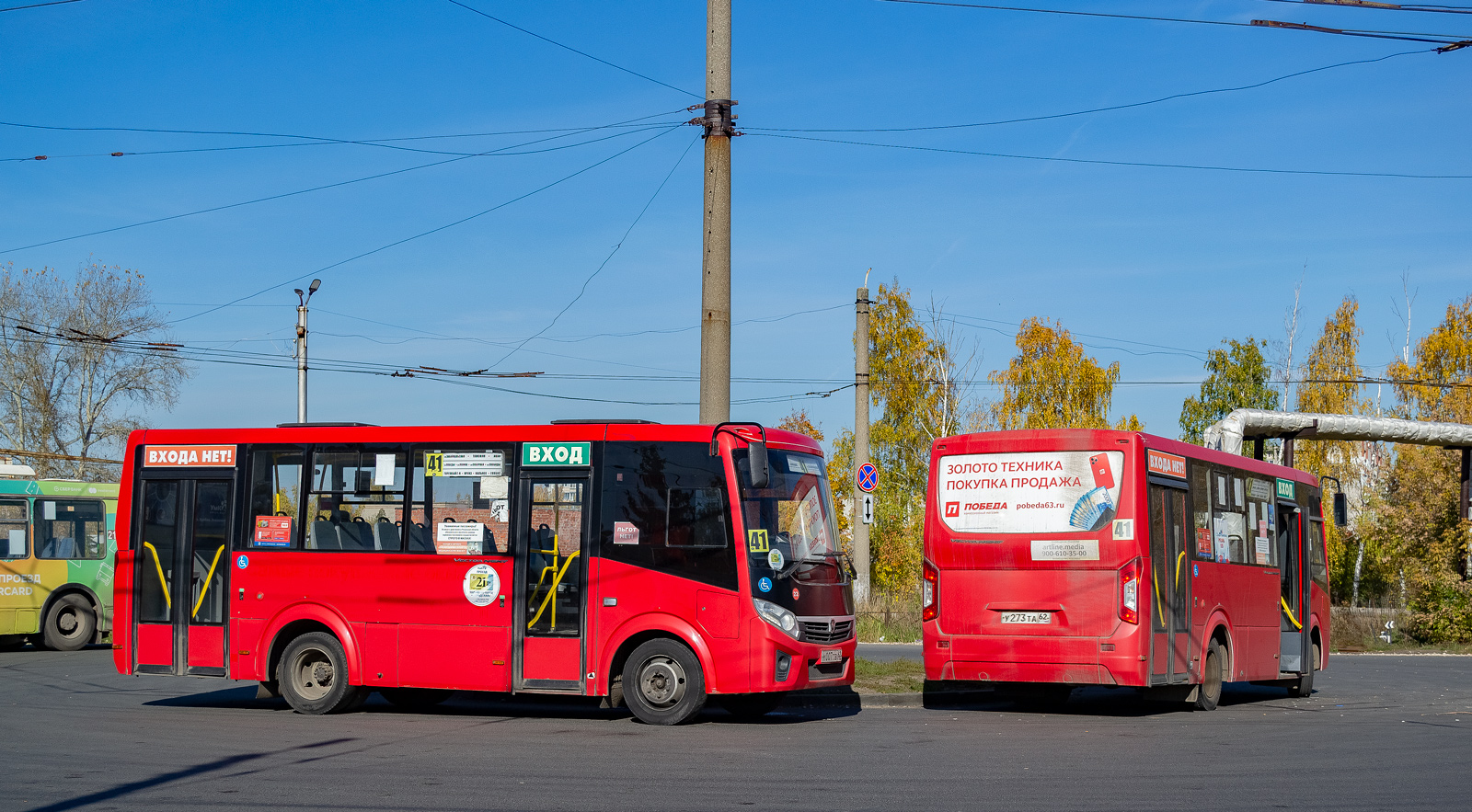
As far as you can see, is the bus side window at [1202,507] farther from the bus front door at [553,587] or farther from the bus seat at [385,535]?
the bus seat at [385,535]

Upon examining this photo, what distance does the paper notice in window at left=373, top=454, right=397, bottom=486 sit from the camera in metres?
14.2

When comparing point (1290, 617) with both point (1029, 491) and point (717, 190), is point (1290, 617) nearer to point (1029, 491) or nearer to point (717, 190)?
point (1029, 491)

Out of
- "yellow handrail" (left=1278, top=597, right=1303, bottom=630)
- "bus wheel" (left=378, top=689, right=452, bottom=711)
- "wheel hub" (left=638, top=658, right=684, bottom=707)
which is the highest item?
A: "yellow handrail" (left=1278, top=597, right=1303, bottom=630)

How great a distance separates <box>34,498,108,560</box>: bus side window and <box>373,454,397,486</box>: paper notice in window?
42.2ft

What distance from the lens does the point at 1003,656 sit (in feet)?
46.5

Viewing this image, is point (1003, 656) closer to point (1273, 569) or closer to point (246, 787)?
point (1273, 569)

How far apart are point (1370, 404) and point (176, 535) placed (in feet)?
179

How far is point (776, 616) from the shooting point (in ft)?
42.7

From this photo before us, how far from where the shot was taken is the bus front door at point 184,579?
14586 mm

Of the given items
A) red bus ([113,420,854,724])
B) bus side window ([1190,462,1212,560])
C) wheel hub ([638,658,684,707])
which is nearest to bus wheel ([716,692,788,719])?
red bus ([113,420,854,724])

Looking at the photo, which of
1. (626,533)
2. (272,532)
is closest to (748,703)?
(626,533)

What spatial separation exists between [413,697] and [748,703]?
4159 mm

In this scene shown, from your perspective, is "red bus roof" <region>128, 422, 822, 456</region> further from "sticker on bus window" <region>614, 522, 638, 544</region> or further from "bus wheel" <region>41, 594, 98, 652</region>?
"bus wheel" <region>41, 594, 98, 652</region>

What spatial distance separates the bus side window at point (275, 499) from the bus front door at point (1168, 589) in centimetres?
879
